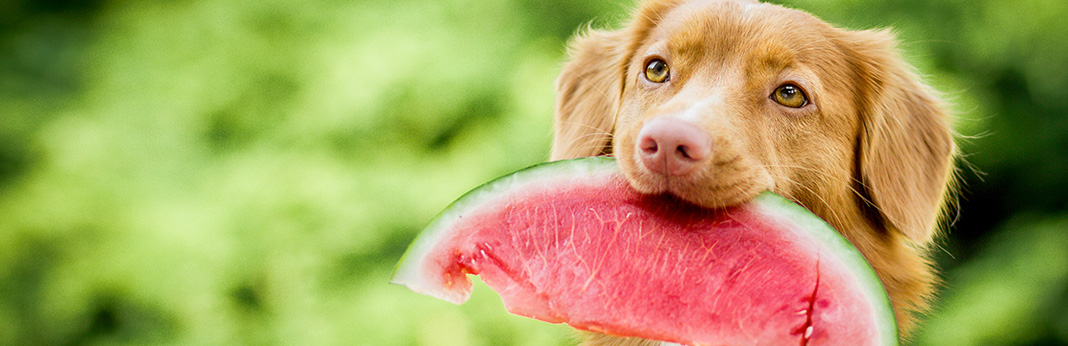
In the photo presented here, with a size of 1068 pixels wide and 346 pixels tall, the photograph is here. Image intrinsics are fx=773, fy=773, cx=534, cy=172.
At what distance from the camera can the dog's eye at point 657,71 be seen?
83.5 inches

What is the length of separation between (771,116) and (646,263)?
536 mm

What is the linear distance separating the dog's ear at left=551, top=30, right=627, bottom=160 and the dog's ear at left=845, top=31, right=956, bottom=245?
2.34ft

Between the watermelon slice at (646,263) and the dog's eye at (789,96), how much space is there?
14.9 inches

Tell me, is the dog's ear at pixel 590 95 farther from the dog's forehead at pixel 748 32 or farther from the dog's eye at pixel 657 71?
the dog's forehead at pixel 748 32

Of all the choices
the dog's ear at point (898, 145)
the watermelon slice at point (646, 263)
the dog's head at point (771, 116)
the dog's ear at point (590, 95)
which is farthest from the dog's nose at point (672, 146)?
the dog's ear at point (898, 145)

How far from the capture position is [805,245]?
5.52 feet

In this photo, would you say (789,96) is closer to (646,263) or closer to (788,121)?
(788,121)

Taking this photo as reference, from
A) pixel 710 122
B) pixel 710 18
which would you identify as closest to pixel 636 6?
pixel 710 18

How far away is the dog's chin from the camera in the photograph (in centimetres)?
163

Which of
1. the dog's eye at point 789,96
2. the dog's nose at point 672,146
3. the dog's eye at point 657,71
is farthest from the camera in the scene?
the dog's eye at point 657,71

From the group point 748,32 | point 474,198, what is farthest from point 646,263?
point 748,32

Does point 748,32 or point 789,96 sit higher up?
point 748,32

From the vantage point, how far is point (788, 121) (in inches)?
78.5

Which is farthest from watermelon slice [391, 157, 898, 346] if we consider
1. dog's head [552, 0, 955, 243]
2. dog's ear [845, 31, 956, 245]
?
dog's ear [845, 31, 956, 245]
